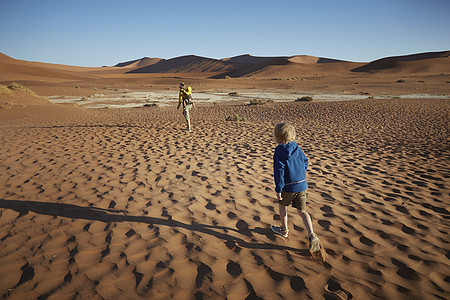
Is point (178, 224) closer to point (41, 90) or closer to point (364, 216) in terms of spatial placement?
point (364, 216)

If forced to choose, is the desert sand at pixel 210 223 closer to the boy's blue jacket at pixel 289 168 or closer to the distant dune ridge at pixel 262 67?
the boy's blue jacket at pixel 289 168

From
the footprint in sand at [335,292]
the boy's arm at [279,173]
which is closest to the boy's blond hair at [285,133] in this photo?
the boy's arm at [279,173]

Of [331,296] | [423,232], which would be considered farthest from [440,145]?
[331,296]

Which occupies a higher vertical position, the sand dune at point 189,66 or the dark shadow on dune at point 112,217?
the sand dune at point 189,66

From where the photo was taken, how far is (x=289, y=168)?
2.79 m

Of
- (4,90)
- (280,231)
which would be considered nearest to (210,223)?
(280,231)

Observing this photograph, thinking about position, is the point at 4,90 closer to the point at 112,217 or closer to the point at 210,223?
the point at 112,217

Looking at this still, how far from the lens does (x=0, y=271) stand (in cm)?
258

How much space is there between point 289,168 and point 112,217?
8.62ft

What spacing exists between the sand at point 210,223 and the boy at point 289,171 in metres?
0.56

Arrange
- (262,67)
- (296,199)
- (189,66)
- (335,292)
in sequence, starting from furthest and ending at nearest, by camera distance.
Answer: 1. (189,66)
2. (262,67)
3. (296,199)
4. (335,292)

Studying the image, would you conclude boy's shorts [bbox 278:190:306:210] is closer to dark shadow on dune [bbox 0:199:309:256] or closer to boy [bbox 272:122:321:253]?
boy [bbox 272:122:321:253]

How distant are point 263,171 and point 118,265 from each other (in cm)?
366

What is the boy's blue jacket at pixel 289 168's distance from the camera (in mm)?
2754
